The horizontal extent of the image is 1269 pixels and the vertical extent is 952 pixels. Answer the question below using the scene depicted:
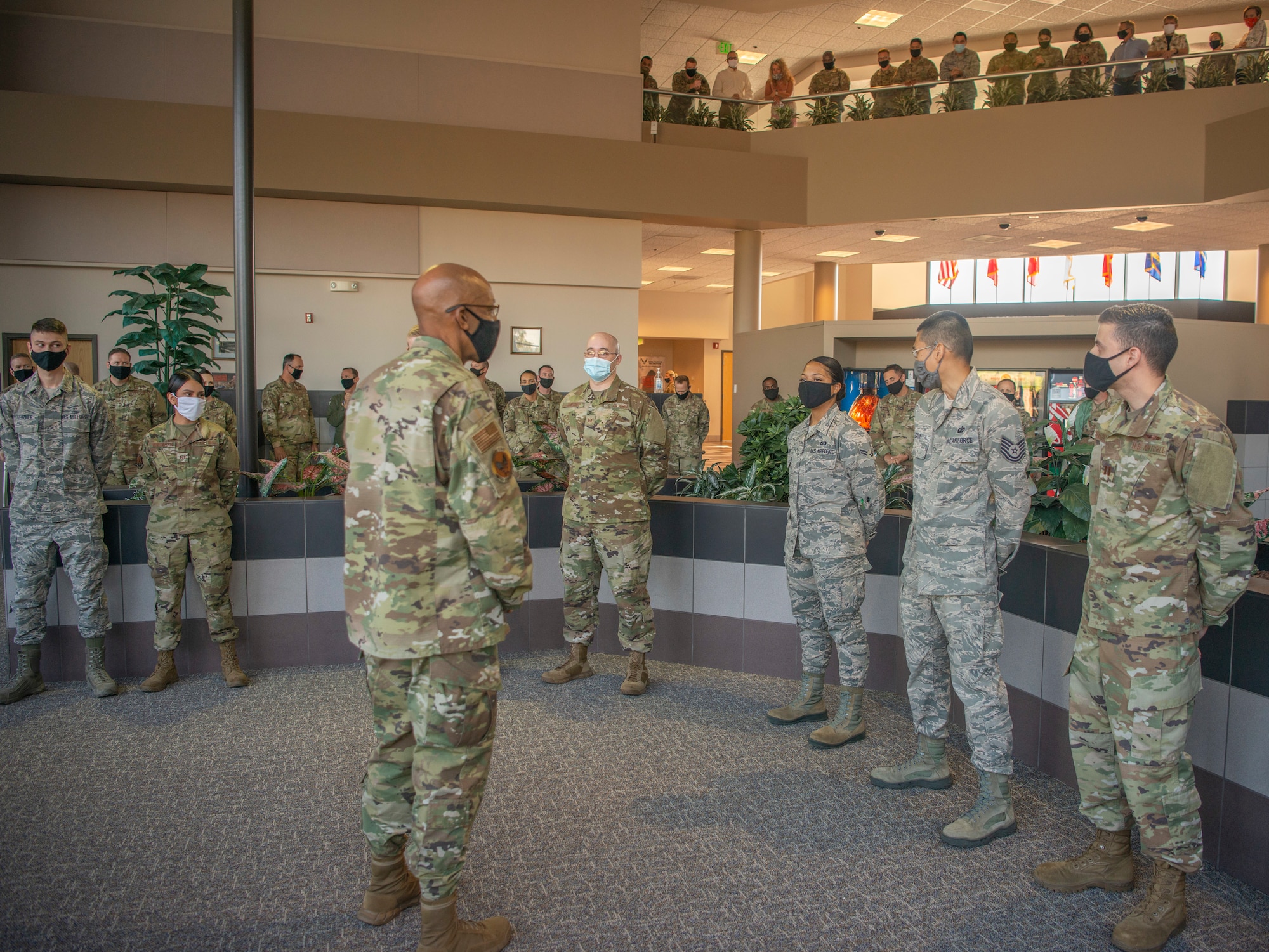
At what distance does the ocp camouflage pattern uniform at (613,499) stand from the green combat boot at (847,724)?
3.35ft

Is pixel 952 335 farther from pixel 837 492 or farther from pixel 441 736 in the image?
pixel 441 736

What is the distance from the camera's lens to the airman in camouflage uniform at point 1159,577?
84.1 inches

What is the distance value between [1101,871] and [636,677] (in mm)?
2226

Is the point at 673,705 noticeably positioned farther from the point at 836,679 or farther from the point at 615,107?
the point at 615,107

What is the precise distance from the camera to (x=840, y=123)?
11641mm

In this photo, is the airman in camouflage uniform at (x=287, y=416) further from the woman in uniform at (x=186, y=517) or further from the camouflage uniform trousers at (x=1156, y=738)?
the camouflage uniform trousers at (x=1156, y=738)

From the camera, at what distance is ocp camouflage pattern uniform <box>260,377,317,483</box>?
8477mm

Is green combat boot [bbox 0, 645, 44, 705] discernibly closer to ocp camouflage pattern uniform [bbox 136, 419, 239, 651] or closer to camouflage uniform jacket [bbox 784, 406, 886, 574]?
ocp camouflage pattern uniform [bbox 136, 419, 239, 651]

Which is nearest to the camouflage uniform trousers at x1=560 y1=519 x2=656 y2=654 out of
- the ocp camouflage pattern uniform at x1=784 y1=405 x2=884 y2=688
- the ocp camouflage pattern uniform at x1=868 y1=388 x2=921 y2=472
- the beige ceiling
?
the ocp camouflage pattern uniform at x1=784 y1=405 x2=884 y2=688

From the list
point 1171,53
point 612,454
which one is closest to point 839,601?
point 612,454

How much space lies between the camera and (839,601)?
3.51 metres

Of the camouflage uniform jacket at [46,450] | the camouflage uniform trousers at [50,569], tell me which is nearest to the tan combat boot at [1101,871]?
the camouflage uniform trousers at [50,569]

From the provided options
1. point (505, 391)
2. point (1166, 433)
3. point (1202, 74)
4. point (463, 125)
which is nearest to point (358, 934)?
point (1166, 433)

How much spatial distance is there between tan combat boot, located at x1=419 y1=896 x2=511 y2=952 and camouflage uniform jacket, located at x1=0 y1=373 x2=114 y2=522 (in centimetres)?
313
